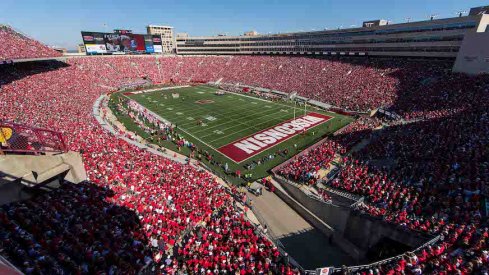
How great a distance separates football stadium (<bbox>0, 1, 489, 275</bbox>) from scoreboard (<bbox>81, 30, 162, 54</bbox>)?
1479 centimetres

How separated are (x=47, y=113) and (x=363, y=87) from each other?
42838 millimetres

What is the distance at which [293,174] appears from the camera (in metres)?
19.5

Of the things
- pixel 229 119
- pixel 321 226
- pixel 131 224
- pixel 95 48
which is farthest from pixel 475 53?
pixel 95 48

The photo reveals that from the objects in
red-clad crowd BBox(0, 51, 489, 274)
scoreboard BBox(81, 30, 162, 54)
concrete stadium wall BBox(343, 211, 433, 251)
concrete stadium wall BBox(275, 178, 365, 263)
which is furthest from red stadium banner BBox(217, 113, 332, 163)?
scoreboard BBox(81, 30, 162, 54)

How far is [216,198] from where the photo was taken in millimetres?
15172

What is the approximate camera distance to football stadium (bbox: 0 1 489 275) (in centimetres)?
941

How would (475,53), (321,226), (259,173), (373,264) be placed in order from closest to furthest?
(373,264)
(321,226)
(259,173)
(475,53)

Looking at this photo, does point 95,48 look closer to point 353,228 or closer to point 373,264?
point 353,228

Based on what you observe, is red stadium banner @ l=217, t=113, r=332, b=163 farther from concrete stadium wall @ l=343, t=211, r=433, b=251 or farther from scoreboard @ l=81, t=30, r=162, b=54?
scoreboard @ l=81, t=30, r=162, b=54

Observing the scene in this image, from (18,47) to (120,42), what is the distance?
100 feet

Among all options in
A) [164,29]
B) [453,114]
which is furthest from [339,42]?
[164,29]

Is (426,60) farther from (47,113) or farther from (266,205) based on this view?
(47,113)

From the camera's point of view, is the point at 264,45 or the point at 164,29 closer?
the point at 264,45

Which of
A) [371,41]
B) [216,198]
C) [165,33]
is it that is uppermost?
[165,33]
